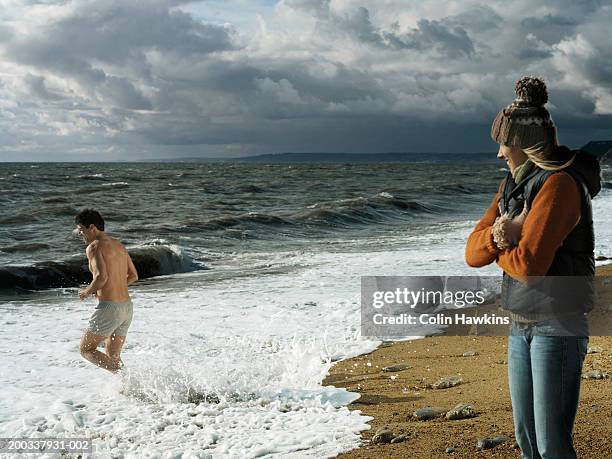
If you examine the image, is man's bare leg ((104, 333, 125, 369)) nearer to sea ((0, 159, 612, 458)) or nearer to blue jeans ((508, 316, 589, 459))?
sea ((0, 159, 612, 458))

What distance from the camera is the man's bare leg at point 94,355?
6.32 meters

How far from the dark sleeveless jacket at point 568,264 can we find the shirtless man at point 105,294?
4.79 m

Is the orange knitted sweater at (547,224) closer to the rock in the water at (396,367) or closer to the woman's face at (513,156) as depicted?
the woman's face at (513,156)

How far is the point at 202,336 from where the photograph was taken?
8.45 metres

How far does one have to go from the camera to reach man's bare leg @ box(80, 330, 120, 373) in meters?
6.32

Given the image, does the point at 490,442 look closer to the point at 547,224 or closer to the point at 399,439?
the point at 399,439

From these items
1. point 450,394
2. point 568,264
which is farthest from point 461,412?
point 568,264

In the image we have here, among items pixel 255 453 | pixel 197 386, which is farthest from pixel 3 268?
pixel 255 453

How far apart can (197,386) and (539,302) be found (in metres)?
4.02

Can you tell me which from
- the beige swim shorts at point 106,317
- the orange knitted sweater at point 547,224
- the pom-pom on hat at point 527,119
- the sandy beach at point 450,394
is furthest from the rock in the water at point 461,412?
the beige swim shorts at point 106,317

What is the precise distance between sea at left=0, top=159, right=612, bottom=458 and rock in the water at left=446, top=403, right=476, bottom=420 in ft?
2.07

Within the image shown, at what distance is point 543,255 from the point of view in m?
2.31

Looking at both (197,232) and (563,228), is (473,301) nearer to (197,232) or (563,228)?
(563,228)

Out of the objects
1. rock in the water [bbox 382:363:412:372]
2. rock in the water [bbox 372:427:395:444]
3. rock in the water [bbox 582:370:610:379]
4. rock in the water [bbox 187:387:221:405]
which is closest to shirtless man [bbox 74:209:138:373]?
rock in the water [bbox 187:387:221:405]
